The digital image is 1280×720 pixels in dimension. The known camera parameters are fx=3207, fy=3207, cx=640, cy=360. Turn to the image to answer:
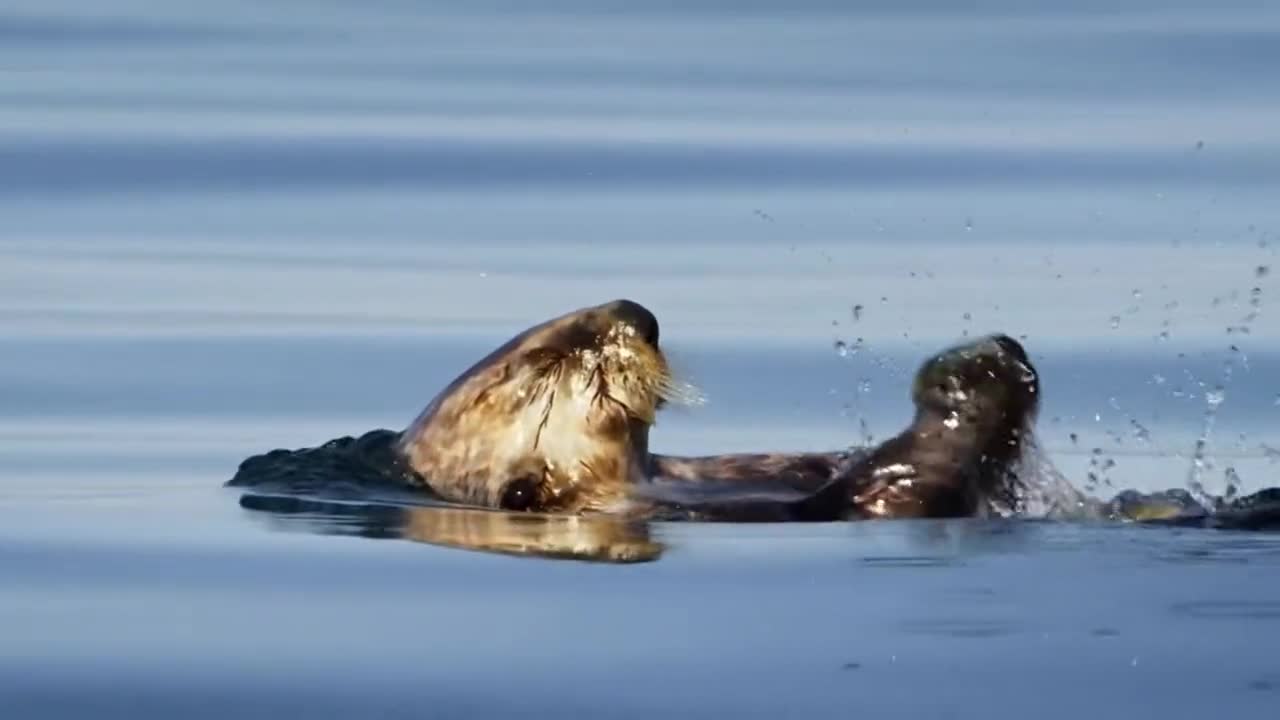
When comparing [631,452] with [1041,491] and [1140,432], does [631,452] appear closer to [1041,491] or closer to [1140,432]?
[1041,491]

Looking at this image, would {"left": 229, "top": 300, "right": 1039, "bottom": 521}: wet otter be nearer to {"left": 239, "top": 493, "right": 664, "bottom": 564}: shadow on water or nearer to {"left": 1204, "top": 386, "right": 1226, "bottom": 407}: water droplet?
{"left": 239, "top": 493, "right": 664, "bottom": 564}: shadow on water

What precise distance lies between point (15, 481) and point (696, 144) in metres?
8.89

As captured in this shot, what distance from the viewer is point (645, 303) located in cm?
1260

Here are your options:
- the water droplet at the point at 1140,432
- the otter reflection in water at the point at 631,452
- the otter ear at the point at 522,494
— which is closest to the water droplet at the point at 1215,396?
the water droplet at the point at 1140,432

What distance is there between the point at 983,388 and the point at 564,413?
1262 mm

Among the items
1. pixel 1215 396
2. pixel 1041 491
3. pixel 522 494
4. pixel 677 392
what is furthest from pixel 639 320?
pixel 1215 396

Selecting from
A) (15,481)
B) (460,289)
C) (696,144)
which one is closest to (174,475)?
(15,481)

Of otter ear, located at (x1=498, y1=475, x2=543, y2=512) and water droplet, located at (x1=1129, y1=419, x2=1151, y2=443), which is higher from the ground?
water droplet, located at (x1=1129, y1=419, x2=1151, y2=443)

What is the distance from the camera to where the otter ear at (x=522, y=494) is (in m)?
8.48

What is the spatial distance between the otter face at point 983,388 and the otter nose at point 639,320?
0.87 meters

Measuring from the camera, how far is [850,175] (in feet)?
53.7

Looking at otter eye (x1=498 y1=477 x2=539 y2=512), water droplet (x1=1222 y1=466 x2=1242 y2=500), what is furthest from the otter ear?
water droplet (x1=1222 y1=466 x2=1242 y2=500)

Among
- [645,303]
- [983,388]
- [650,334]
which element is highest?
[645,303]

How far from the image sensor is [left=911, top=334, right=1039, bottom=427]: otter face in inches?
305
